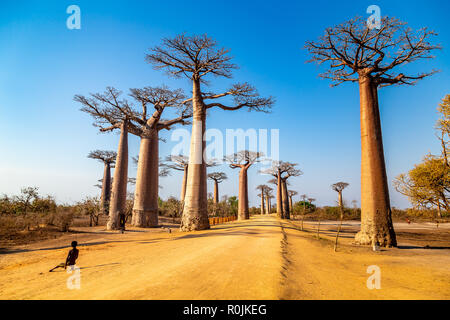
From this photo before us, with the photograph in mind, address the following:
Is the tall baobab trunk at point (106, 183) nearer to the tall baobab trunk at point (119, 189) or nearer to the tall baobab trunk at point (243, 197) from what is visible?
the tall baobab trunk at point (119, 189)

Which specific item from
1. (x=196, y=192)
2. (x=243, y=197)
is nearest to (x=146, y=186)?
(x=196, y=192)

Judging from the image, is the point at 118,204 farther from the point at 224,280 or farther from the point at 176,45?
the point at 224,280

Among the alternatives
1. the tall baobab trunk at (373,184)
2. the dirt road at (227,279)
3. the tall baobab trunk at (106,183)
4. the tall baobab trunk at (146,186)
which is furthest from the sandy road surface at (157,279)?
the tall baobab trunk at (106,183)

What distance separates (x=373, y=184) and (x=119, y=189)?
1276 cm

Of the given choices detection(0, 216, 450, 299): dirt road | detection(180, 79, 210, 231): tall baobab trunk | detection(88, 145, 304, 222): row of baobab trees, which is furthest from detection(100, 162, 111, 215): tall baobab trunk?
detection(0, 216, 450, 299): dirt road

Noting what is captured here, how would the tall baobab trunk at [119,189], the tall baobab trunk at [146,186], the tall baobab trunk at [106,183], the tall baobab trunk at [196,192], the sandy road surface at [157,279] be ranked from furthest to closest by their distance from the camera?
the tall baobab trunk at [106,183]
the tall baobab trunk at [146,186]
the tall baobab trunk at [119,189]
the tall baobab trunk at [196,192]
the sandy road surface at [157,279]

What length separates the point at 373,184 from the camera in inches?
319

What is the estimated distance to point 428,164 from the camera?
34.1 feet

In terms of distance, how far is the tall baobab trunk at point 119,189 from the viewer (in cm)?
1286

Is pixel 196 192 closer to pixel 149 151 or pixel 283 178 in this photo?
pixel 149 151

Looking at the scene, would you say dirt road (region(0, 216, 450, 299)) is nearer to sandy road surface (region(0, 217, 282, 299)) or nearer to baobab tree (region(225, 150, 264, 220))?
sandy road surface (region(0, 217, 282, 299))

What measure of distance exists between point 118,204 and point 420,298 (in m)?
13.5

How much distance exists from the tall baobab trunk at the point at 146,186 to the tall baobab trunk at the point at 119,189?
1213 millimetres
